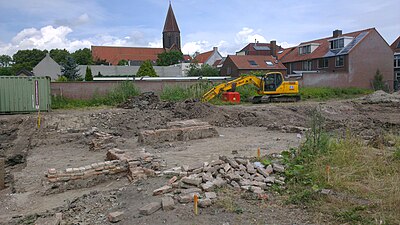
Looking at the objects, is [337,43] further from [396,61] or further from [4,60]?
[4,60]

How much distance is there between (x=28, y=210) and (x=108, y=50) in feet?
272

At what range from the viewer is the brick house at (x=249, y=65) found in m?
50.1

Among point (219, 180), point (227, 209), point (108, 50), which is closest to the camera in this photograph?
point (227, 209)

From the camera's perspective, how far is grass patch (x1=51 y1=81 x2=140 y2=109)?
2497 centimetres

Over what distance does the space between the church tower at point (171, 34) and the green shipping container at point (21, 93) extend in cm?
7407

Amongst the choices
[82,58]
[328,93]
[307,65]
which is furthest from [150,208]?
[82,58]

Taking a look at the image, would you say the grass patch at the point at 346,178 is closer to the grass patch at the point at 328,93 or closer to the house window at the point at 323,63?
the grass patch at the point at 328,93

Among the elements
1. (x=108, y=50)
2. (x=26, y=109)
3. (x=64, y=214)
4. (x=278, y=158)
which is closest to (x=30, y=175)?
(x=64, y=214)

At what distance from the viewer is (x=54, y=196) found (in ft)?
28.3

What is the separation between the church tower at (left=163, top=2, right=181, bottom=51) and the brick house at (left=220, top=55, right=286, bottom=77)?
4392 cm

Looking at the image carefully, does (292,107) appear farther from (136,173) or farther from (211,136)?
(136,173)

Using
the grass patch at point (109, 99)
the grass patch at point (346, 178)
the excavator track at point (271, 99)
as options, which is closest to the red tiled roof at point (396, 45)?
the excavator track at point (271, 99)

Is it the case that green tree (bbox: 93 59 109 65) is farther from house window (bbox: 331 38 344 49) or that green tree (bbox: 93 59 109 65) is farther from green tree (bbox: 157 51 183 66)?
house window (bbox: 331 38 344 49)

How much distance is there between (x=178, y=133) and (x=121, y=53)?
77.1m
